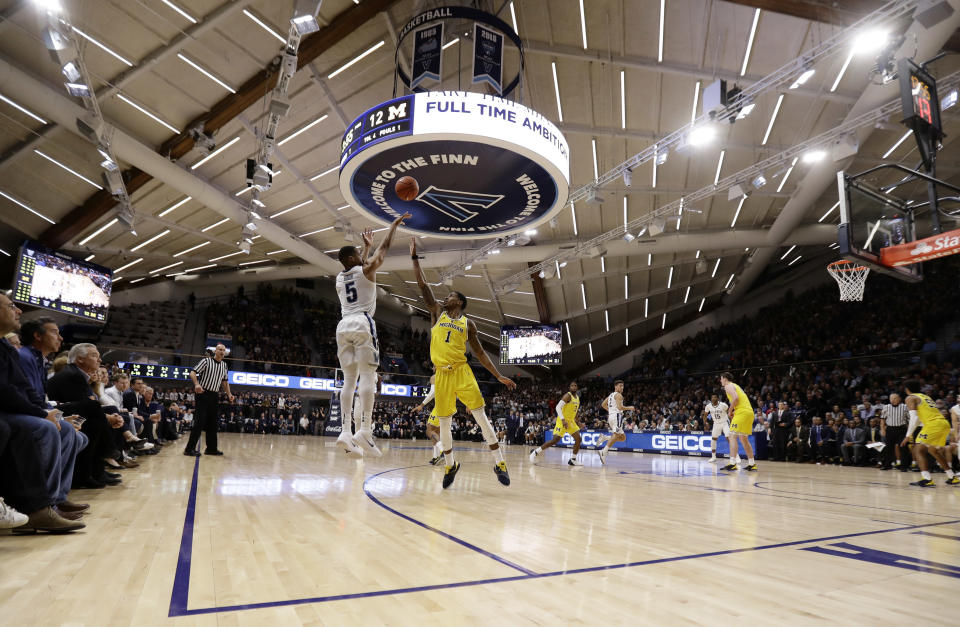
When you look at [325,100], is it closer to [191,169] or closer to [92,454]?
[191,169]

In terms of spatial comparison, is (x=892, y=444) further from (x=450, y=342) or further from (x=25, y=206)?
(x=25, y=206)

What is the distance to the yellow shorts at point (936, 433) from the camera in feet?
27.1

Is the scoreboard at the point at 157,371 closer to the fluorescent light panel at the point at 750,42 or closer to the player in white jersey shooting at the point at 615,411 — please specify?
the player in white jersey shooting at the point at 615,411

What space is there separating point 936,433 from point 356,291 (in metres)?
9.11

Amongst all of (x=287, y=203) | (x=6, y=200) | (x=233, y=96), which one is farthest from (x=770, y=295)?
(x=6, y=200)

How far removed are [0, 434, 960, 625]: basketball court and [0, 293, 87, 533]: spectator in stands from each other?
0.14 metres

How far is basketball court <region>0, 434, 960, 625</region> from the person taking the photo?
6.19 ft

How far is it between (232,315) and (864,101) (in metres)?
28.7

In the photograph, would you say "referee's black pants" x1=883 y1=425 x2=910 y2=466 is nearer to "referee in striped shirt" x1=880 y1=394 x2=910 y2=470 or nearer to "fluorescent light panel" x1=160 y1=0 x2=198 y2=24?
"referee in striped shirt" x1=880 y1=394 x2=910 y2=470

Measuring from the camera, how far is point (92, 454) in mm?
4688

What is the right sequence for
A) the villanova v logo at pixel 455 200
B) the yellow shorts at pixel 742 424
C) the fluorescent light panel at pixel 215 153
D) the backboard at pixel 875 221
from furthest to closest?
the fluorescent light panel at pixel 215 153, the yellow shorts at pixel 742 424, the villanova v logo at pixel 455 200, the backboard at pixel 875 221

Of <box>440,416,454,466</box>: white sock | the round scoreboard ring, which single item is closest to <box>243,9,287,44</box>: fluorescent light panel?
the round scoreboard ring

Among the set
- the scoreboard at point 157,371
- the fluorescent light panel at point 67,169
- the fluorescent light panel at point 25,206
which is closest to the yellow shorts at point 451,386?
the fluorescent light panel at point 67,169

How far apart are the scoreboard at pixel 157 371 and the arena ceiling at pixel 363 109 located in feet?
14.3
